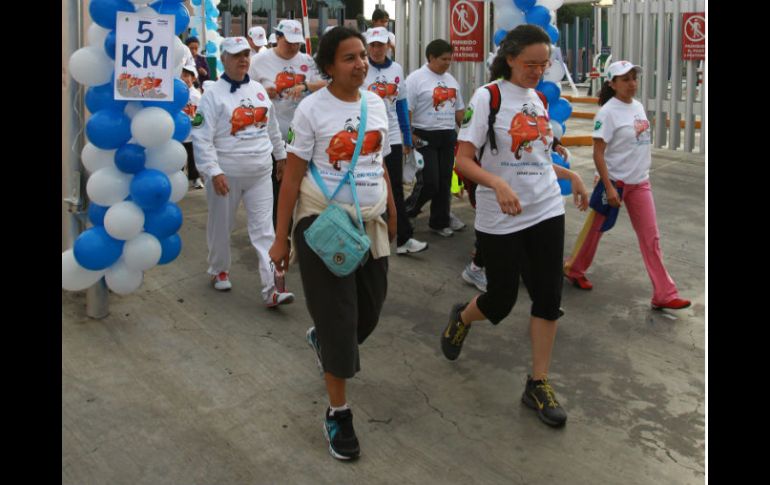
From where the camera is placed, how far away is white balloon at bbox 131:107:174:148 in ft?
15.1

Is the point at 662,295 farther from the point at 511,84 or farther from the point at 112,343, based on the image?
the point at 112,343

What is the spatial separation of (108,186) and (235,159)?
137 centimetres

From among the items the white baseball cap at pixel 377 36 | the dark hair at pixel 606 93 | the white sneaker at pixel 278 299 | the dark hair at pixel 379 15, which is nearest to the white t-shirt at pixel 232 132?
the white sneaker at pixel 278 299

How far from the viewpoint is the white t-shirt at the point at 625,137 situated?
5.88 meters

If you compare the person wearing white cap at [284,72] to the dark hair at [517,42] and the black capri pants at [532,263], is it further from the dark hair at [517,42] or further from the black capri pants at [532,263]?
the black capri pants at [532,263]

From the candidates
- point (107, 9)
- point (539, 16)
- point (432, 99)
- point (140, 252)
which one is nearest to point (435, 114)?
point (432, 99)

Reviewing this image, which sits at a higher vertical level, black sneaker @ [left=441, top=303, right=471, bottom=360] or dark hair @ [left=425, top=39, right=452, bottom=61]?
dark hair @ [left=425, top=39, right=452, bottom=61]

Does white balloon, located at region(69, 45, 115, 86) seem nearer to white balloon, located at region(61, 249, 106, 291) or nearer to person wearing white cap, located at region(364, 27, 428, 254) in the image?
white balloon, located at region(61, 249, 106, 291)

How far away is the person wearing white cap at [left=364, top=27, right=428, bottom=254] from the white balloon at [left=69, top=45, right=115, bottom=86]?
9.48ft

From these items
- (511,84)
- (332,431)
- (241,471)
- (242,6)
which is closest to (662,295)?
(511,84)

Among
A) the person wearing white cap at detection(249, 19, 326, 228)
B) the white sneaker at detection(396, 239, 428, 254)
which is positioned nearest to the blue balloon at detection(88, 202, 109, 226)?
the person wearing white cap at detection(249, 19, 326, 228)

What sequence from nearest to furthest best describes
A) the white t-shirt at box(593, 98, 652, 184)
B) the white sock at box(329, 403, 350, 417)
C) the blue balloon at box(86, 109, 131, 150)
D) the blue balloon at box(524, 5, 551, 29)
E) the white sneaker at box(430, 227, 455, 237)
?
the white sock at box(329, 403, 350, 417)
the blue balloon at box(86, 109, 131, 150)
the white t-shirt at box(593, 98, 652, 184)
the blue balloon at box(524, 5, 551, 29)
the white sneaker at box(430, 227, 455, 237)

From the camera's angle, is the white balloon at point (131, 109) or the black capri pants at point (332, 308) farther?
the white balloon at point (131, 109)

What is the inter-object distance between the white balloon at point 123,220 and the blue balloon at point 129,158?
0.66 feet
